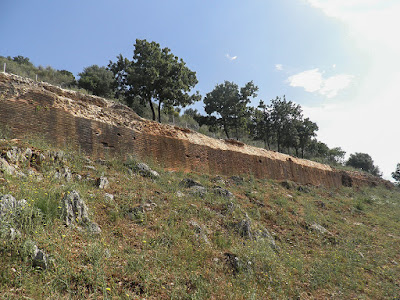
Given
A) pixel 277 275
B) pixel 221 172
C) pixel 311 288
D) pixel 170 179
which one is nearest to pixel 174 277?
pixel 277 275

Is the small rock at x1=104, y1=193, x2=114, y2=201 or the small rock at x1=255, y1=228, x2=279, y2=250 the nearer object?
the small rock at x1=104, y1=193, x2=114, y2=201

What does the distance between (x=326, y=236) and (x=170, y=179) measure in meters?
5.20

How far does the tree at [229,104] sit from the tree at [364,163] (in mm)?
34533

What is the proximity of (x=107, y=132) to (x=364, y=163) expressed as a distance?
5081 cm

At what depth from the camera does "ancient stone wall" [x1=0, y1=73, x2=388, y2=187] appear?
642cm

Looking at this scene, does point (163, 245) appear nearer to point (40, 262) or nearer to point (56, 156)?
point (40, 262)

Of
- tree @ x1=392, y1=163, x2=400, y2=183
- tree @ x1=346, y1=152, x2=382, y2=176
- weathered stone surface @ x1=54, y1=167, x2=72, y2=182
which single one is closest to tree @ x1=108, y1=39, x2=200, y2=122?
weathered stone surface @ x1=54, y1=167, x2=72, y2=182

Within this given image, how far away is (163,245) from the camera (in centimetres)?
394

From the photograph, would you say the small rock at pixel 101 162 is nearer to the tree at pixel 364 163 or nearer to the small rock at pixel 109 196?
the small rock at pixel 109 196

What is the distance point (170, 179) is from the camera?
7543 millimetres

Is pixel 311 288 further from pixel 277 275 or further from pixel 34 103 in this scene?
pixel 34 103

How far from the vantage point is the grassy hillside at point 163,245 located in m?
2.79

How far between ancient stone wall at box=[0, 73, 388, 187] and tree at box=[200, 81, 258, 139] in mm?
8825

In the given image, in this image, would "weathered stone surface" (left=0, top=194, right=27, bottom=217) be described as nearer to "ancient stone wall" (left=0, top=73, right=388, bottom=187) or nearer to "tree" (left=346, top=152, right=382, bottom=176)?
"ancient stone wall" (left=0, top=73, right=388, bottom=187)
